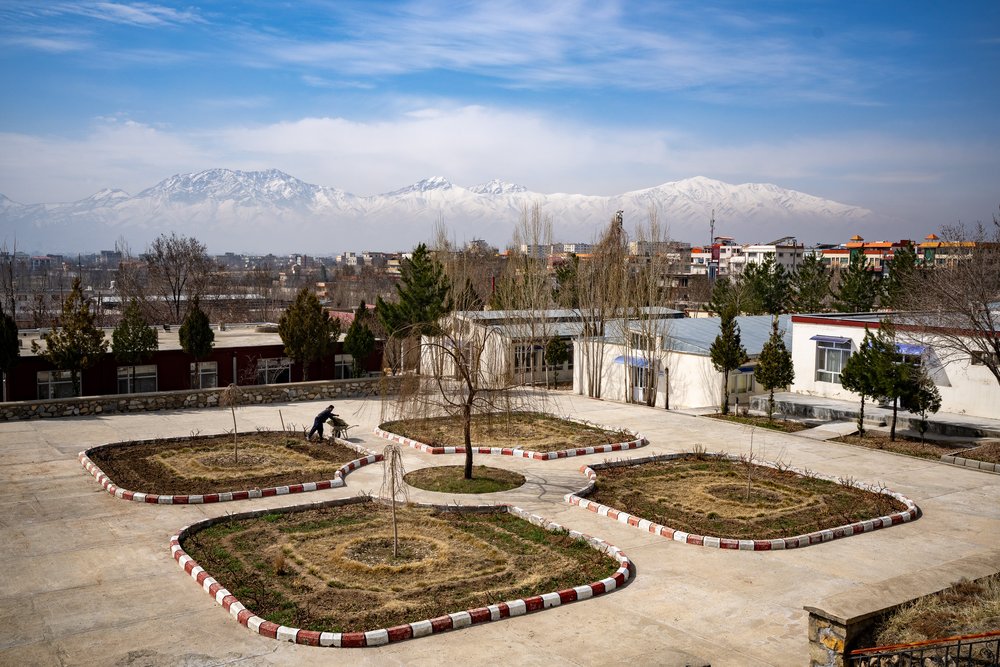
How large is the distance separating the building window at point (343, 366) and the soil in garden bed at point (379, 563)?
18.8m

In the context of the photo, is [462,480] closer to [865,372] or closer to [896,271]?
[865,372]

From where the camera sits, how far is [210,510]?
50.4ft

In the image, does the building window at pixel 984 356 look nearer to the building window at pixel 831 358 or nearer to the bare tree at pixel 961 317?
the bare tree at pixel 961 317

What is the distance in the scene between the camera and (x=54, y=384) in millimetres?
28078

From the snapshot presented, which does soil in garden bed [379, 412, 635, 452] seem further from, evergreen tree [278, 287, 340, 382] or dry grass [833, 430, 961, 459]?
evergreen tree [278, 287, 340, 382]

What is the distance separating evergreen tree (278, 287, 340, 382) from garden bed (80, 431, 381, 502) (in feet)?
27.9

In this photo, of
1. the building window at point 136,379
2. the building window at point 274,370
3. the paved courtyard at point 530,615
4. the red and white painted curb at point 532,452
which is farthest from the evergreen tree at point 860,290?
the building window at point 136,379

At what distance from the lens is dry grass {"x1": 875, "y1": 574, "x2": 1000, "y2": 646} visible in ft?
28.2

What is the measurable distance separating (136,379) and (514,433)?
1556cm

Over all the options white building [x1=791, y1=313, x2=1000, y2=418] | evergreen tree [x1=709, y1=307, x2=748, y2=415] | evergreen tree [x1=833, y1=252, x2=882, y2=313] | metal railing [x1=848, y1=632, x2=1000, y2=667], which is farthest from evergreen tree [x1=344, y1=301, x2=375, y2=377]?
evergreen tree [x1=833, y1=252, x2=882, y2=313]

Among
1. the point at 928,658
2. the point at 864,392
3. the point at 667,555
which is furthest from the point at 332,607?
the point at 864,392

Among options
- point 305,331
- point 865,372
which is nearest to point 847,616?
point 865,372

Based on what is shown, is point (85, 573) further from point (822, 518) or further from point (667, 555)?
point (822, 518)

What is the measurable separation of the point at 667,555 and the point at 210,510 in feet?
28.2
